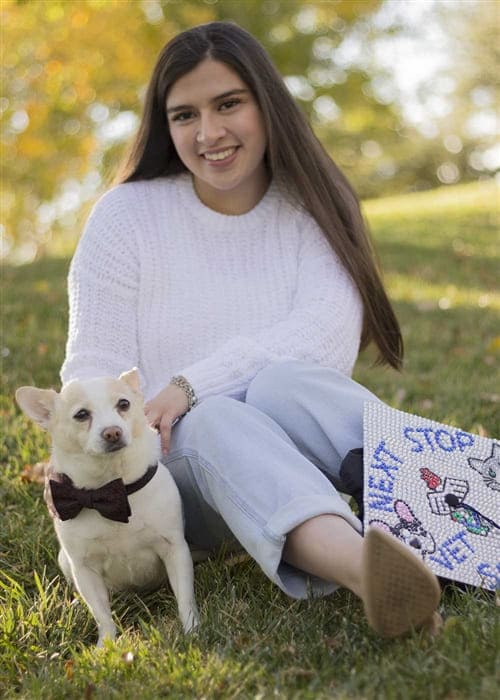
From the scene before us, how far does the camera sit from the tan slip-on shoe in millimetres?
1908

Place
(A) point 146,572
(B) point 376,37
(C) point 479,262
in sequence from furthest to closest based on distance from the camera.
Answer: (B) point 376,37, (C) point 479,262, (A) point 146,572

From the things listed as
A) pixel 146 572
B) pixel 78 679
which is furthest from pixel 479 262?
pixel 78 679

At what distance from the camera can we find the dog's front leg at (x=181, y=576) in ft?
8.02

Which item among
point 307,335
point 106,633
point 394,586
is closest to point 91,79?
point 307,335

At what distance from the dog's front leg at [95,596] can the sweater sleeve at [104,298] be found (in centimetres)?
67

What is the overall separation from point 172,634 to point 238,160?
1.71 metres

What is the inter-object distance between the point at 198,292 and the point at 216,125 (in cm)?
59

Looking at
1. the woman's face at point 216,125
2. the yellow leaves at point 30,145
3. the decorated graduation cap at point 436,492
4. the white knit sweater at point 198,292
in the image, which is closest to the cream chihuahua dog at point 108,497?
the white knit sweater at point 198,292

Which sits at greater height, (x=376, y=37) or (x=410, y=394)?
(x=376, y=37)

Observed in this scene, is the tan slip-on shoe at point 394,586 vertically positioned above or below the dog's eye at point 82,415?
below

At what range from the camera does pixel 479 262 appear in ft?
27.6

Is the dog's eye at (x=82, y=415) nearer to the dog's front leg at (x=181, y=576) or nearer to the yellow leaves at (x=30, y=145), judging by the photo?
the dog's front leg at (x=181, y=576)

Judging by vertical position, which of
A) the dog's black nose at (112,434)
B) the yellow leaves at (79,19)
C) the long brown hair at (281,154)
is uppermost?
the yellow leaves at (79,19)

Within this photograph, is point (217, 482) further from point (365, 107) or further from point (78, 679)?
point (365, 107)
